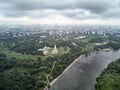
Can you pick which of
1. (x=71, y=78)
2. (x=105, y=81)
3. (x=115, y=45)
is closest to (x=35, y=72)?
(x=71, y=78)

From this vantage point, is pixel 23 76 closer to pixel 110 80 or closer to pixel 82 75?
pixel 82 75

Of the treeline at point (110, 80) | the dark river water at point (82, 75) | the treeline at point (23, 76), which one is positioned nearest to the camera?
the treeline at point (110, 80)

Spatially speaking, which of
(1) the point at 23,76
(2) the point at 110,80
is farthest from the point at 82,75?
(1) the point at 23,76

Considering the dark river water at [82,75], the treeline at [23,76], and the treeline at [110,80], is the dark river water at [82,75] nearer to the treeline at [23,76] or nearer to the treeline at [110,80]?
the treeline at [110,80]

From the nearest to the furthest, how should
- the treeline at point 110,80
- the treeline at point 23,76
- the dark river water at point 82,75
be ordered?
1. the treeline at point 110,80
2. the treeline at point 23,76
3. the dark river water at point 82,75

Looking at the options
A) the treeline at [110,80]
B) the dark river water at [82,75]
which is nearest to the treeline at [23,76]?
the dark river water at [82,75]

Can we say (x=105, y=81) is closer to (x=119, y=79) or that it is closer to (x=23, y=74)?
(x=119, y=79)
